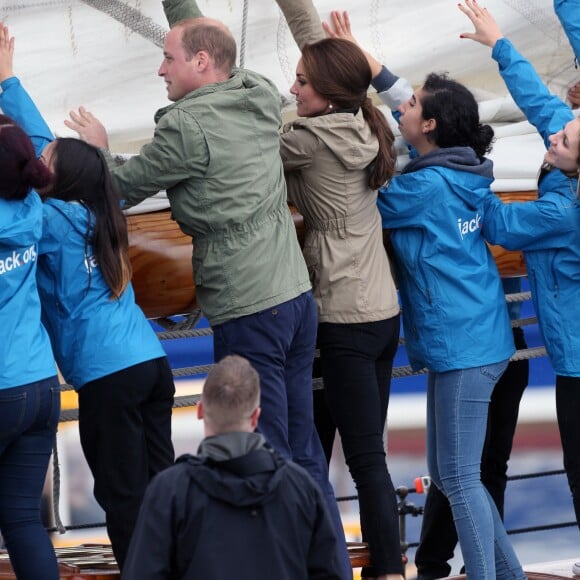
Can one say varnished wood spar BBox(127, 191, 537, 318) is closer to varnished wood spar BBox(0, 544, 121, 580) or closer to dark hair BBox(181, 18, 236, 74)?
dark hair BBox(181, 18, 236, 74)

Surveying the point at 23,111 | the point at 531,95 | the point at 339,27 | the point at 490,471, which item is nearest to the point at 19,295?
the point at 23,111

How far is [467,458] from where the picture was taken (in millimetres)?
3096

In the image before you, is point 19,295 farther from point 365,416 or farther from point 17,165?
point 365,416

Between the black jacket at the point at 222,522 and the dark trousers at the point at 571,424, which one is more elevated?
the black jacket at the point at 222,522

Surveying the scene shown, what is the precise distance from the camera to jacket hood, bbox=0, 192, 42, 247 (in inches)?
99.3

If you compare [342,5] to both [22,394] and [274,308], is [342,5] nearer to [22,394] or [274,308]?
[274,308]

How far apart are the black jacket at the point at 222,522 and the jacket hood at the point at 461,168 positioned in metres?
1.19

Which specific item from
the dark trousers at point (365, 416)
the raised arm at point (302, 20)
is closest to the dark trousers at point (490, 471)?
the dark trousers at point (365, 416)

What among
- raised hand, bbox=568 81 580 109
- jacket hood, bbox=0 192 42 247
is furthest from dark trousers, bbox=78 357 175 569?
raised hand, bbox=568 81 580 109

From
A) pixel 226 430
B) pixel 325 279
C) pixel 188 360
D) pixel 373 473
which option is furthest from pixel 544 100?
pixel 188 360

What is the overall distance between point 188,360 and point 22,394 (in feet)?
17.4

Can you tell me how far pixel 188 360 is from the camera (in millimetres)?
7879

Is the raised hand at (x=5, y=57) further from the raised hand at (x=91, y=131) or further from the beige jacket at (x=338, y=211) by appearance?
the beige jacket at (x=338, y=211)

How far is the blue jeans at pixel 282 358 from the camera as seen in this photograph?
2834mm
